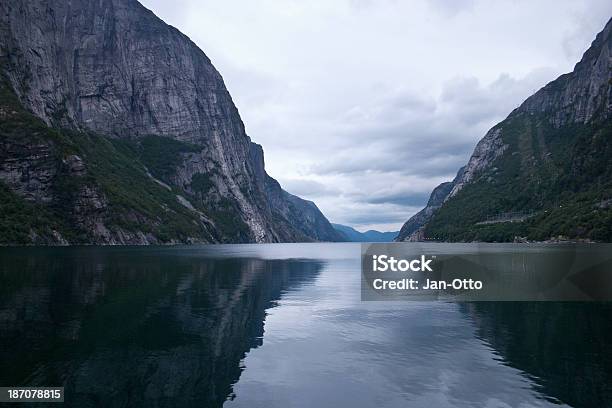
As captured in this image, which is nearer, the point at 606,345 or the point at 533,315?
the point at 606,345

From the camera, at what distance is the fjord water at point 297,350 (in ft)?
76.0

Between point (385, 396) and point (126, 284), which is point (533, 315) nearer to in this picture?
point (385, 396)

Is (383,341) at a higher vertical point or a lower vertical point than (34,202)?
lower

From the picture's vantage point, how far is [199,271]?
3450 inches

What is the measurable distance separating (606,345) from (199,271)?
68.8 meters

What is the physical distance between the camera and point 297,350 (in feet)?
106

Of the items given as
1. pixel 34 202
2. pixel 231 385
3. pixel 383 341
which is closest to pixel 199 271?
pixel 383 341

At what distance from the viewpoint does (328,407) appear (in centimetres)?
2147

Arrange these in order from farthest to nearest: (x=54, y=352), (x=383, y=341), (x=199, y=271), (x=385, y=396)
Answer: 1. (x=199, y=271)
2. (x=383, y=341)
3. (x=54, y=352)
4. (x=385, y=396)

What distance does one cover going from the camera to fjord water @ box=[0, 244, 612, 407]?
76.0 feet

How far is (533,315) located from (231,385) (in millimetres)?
32848

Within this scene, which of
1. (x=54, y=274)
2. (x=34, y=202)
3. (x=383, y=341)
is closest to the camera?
(x=383, y=341)

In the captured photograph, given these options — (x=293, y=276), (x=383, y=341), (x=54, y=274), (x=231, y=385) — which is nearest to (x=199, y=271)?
(x=293, y=276)

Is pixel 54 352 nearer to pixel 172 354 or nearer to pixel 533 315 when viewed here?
pixel 172 354
